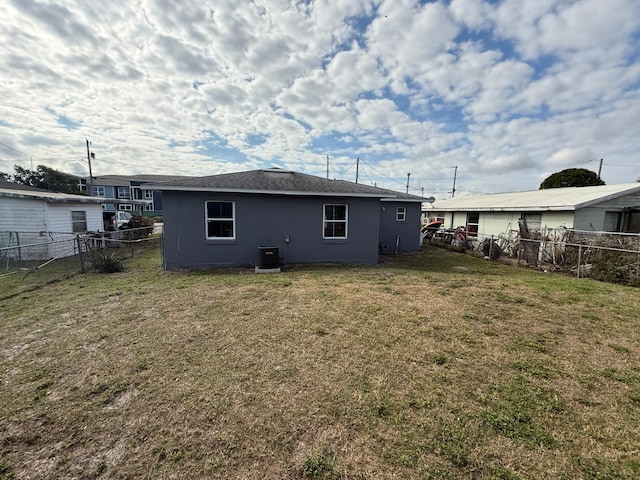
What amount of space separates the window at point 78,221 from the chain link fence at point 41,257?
88 centimetres

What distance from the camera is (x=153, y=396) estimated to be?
2957 millimetres

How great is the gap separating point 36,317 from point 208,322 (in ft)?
10.4

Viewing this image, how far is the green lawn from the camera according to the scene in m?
2.23

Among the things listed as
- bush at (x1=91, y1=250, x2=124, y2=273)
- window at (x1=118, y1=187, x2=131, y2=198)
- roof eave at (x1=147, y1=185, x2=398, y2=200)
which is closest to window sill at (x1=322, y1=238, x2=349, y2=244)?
roof eave at (x1=147, y1=185, x2=398, y2=200)

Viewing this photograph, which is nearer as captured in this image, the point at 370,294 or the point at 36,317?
the point at 36,317

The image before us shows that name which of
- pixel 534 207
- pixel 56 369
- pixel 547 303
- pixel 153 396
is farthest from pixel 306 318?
pixel 534 207

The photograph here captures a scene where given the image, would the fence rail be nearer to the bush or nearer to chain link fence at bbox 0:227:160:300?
the bush

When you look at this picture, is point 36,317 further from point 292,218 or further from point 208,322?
point 292,218

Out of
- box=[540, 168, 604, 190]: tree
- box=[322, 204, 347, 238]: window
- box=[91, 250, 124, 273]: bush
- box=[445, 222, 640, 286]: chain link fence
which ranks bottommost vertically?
box=[91, 250, 124, 273]: bush

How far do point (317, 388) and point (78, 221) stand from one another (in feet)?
50.7

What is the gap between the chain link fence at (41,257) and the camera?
754 cm

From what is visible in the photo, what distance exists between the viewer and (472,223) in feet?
56.2

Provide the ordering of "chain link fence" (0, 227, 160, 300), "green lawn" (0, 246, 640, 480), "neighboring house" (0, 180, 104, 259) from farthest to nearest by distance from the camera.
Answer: "neighboring house" (0, 180, 104, 259) < "chain link fence" (0, 227, 160, 300) < "green lawn" (0, 246, 640, 480)

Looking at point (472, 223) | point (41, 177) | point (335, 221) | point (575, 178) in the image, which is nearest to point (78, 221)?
point (335, 221)
